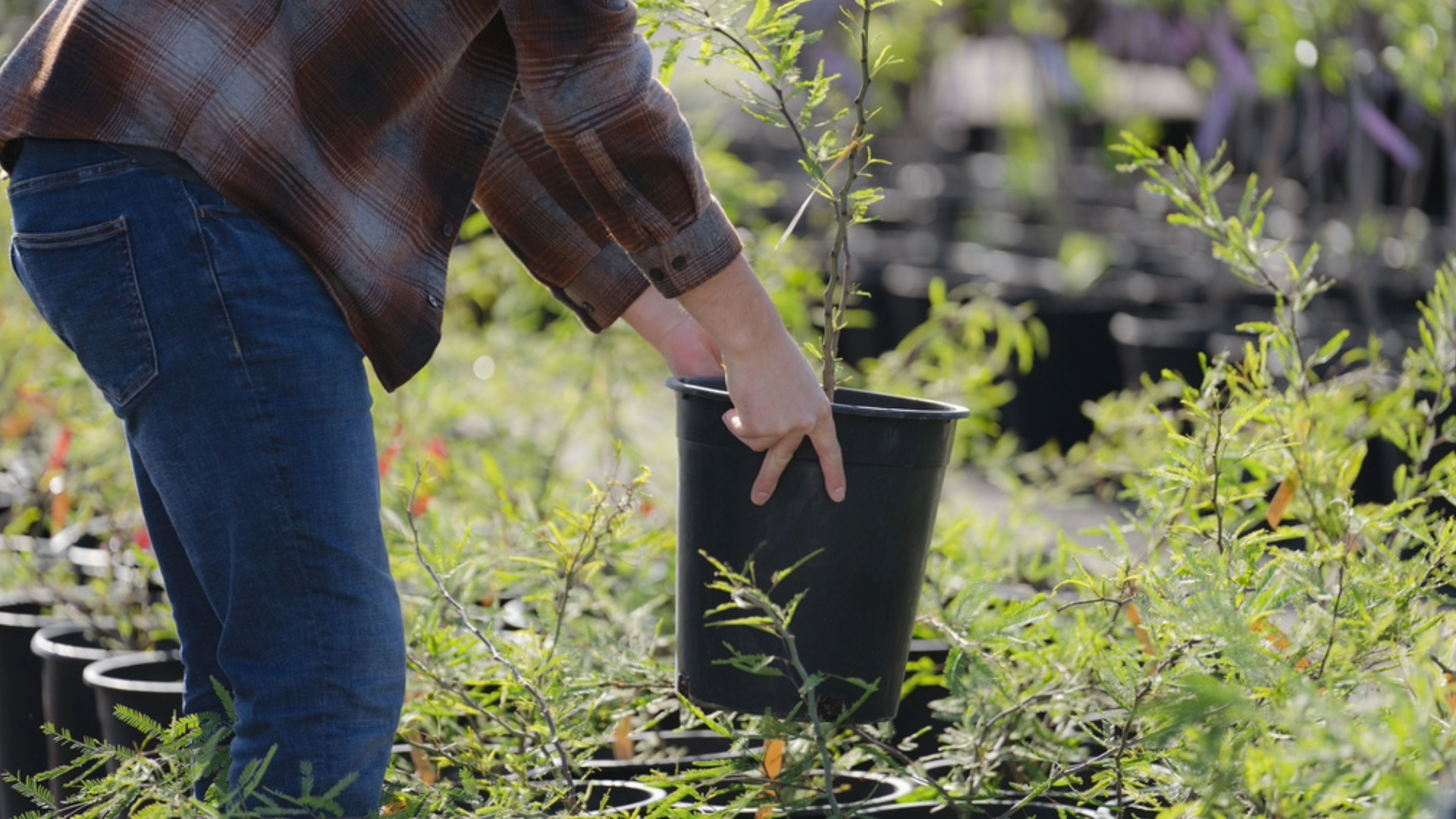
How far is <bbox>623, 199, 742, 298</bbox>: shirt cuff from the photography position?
1227mm

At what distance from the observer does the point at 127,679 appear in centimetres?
192

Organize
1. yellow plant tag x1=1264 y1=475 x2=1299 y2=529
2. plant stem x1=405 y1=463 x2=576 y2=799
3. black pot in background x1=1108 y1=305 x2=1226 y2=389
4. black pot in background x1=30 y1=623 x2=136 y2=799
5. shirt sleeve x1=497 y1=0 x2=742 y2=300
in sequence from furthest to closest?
black pot in background x1=1108 y1=305 x2=1226 y2=389 → black pot in background x1=30 y1=623 x2=136 y2=799 → yellow plant tag x1=1264 y1=475 x2=1299 y2=529 → plant stem x1=405 y1=463 x2=576 y2=799 → shirt sleeve x1=497 y1=0 x2=742 y2=300

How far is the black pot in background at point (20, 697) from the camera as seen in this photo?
1967mm

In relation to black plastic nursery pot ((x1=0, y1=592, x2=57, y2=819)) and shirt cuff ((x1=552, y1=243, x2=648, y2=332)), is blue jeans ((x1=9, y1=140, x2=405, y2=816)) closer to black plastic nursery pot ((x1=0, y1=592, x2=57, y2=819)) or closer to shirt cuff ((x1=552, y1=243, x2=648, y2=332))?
shirt cuff ((x1=552, y1=243, x2=648, y2=332))

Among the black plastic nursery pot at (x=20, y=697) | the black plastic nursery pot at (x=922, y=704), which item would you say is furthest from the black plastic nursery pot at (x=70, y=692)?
the black plastic nursery pot at (x=922, y=704)

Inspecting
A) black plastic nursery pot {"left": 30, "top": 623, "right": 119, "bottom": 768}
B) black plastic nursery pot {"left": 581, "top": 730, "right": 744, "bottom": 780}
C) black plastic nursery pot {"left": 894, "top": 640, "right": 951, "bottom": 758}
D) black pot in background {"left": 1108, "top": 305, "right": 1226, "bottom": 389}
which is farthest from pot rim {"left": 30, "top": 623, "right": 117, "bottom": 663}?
black pot in background {"left": 1108, "top": 305, "right": 1226, "bottom": 389}

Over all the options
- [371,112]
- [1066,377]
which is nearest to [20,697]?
[371,112]

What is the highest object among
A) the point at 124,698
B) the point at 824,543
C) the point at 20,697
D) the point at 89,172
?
the point at 89,172

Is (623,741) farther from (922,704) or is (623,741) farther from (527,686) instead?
(922,704)

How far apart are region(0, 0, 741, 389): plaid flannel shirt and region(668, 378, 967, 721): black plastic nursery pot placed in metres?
0.19

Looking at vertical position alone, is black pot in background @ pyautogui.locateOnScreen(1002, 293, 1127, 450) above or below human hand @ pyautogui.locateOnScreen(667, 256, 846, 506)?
below

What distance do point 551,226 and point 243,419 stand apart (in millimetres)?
428

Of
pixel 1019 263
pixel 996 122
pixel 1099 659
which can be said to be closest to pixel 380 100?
pixel 1099 659

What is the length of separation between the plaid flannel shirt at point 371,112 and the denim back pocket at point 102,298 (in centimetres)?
8
